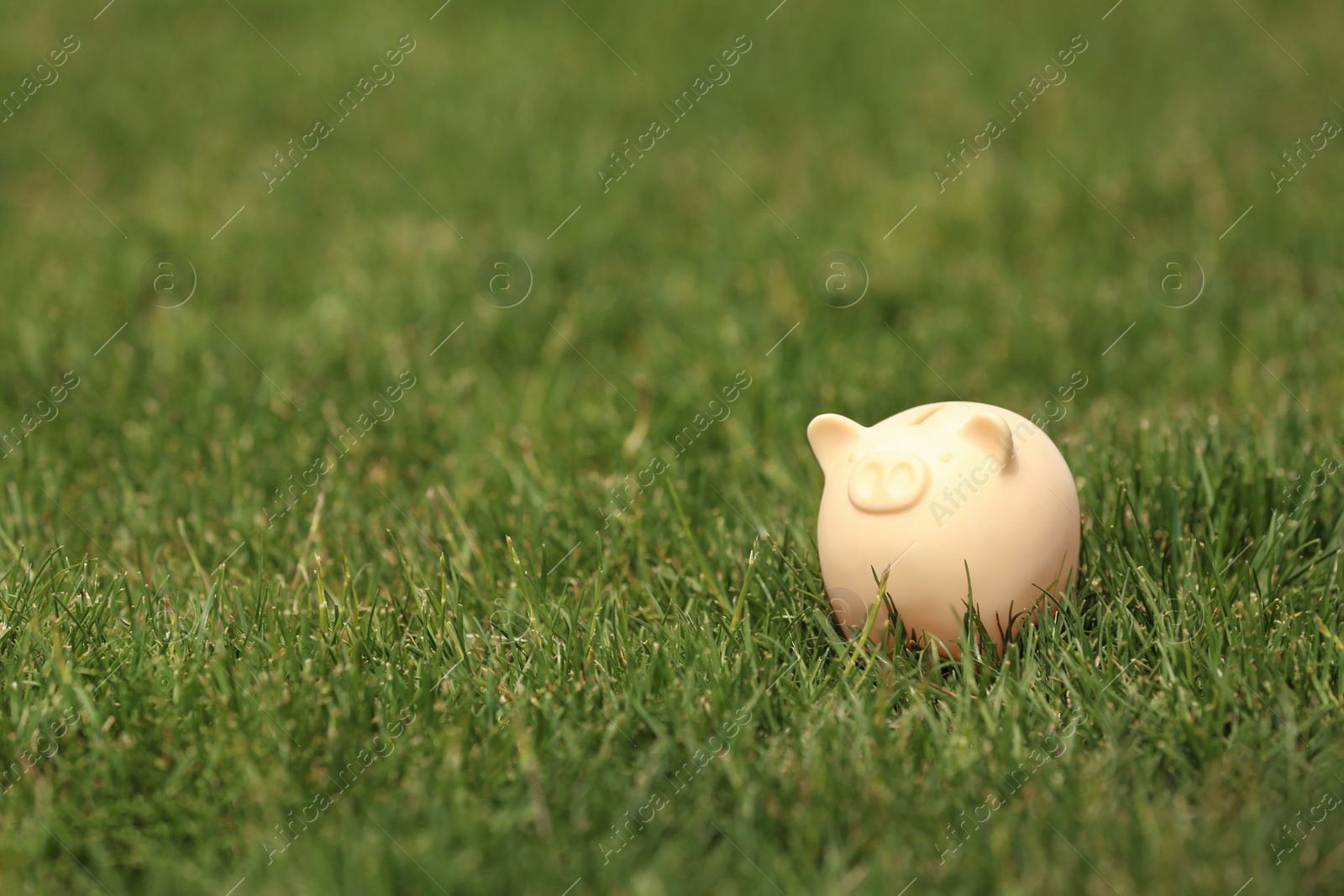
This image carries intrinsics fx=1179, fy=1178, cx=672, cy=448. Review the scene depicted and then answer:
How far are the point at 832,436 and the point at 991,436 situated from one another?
0.38 meters

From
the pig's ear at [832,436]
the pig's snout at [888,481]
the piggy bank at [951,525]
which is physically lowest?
the piggy bank at [951,525]

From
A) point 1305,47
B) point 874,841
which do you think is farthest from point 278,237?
point 1305,47

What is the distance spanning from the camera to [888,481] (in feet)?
8.09

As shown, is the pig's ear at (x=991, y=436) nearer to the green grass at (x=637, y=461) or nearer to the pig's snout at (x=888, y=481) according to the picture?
the pig's snout at (x=888, y=481)

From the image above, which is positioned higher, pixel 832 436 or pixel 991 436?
pixel 832 436

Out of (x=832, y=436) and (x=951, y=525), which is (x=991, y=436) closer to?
(x=951, y=525)

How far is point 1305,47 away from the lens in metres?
7.21

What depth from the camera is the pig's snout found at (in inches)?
95.7

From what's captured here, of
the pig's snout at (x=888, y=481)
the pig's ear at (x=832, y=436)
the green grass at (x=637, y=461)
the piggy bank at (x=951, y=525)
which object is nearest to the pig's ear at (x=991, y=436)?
the piggy bank at (x=951, y=525)

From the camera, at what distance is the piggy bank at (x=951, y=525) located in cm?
242

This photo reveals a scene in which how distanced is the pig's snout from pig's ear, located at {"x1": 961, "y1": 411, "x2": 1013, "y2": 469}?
125mm

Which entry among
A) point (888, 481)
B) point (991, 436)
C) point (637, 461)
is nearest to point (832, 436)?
point (888, 481)

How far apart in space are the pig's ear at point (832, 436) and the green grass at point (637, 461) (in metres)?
0.34

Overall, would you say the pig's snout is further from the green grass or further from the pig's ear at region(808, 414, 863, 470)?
the green grass
